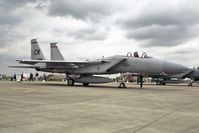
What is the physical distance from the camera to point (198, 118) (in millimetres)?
6445

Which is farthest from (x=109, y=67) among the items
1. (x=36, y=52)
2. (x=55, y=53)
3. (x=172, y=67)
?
(x=36, y=52)

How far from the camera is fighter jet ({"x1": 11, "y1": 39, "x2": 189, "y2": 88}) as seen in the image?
19.6 meters

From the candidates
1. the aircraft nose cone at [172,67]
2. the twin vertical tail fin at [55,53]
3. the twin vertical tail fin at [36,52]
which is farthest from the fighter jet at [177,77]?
the aircraft nose cone at [172,67]

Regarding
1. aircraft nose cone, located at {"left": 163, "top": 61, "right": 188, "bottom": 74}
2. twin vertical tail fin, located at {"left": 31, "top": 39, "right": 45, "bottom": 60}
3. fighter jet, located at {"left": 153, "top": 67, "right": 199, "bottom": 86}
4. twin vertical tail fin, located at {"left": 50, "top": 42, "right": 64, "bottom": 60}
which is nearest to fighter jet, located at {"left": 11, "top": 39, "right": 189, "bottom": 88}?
aircraft nose cone, located at {"left": 163, "top": 61, "right": 188, "bottom": 74}

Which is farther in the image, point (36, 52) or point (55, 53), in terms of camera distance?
point (36, 52)

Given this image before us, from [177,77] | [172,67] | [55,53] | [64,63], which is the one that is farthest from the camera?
[177,77]

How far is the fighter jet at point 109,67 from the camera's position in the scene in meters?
19.6

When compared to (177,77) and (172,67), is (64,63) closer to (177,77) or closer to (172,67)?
(172,67)

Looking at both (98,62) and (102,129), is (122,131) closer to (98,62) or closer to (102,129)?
(102,129)

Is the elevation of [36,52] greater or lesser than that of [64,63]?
greater

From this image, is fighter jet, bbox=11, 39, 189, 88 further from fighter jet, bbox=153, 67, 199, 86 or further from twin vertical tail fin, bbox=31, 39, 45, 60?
fighter jet, bbox=153, 67, 199, 86

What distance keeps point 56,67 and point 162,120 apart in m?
18.4

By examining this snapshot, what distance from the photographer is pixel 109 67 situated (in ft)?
69.1

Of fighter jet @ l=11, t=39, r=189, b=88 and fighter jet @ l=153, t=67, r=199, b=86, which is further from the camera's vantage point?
fighter jet @ l=153, t=67, r=199, b=86
